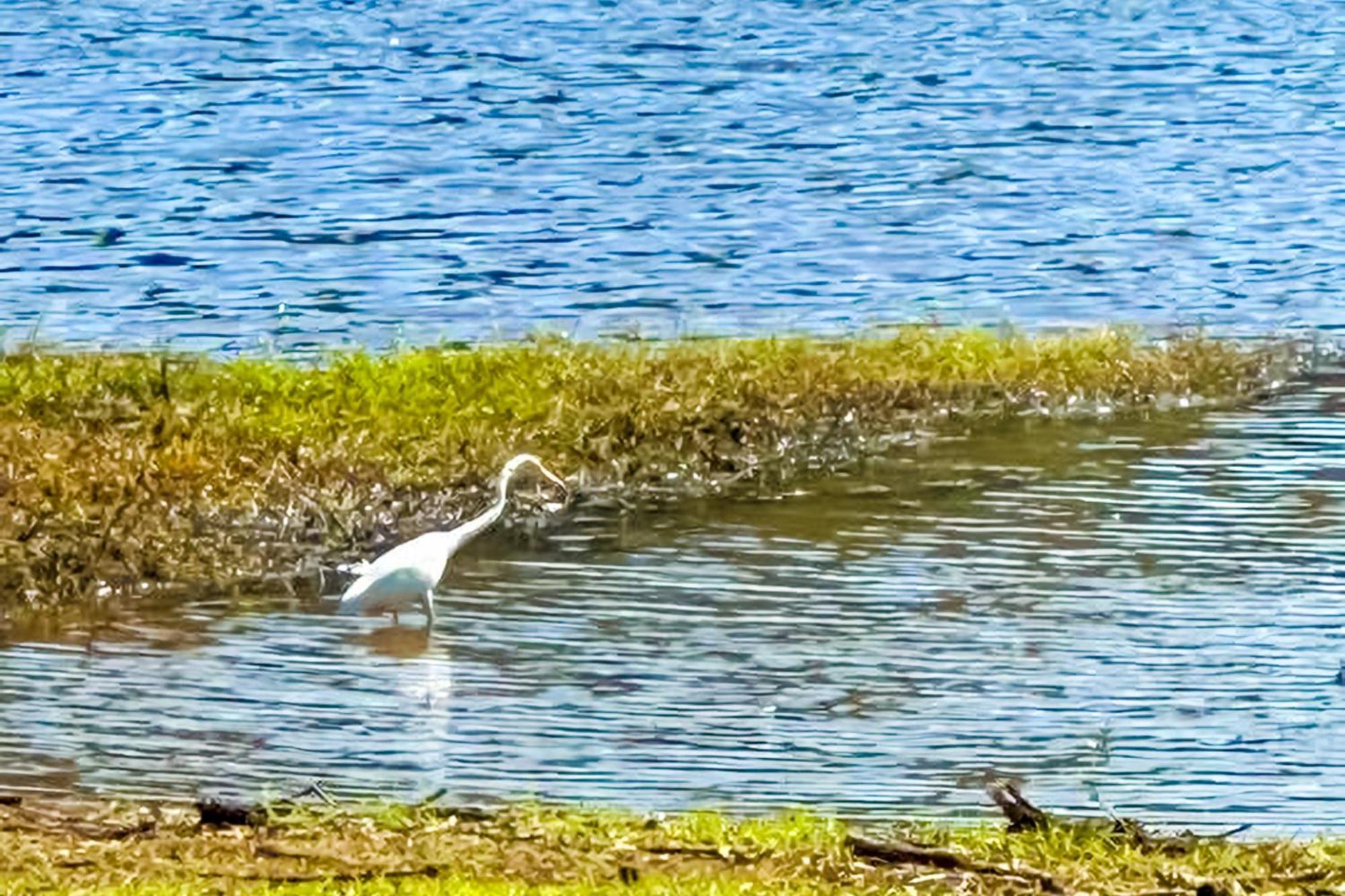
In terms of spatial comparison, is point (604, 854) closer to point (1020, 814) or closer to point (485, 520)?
point (1020, 814)

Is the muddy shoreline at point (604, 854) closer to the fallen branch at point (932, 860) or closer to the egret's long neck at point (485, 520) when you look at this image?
the fallen branch at point (932, 860)

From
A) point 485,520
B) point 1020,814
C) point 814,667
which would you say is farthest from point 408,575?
point 1020,814

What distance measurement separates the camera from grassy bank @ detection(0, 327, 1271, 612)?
1507 centimetres

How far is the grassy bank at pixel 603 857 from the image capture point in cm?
969

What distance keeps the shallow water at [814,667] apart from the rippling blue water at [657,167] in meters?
5.83

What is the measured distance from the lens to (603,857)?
10.1m

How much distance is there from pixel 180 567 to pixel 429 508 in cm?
161

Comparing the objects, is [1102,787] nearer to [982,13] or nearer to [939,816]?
[939,816]

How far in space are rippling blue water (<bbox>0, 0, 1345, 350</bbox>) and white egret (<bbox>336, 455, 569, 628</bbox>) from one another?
6.53m

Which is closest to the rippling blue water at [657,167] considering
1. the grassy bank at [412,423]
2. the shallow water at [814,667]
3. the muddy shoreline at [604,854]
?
the grassy bank at [412,423]

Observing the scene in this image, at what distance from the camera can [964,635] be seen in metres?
14.0

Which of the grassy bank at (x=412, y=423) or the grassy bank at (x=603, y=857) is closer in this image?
the grassy bank at (x=603, y=857)

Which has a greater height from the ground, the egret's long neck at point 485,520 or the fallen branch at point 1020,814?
the fallen branch at point 1020,814

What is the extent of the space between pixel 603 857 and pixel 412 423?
23.3 feet
